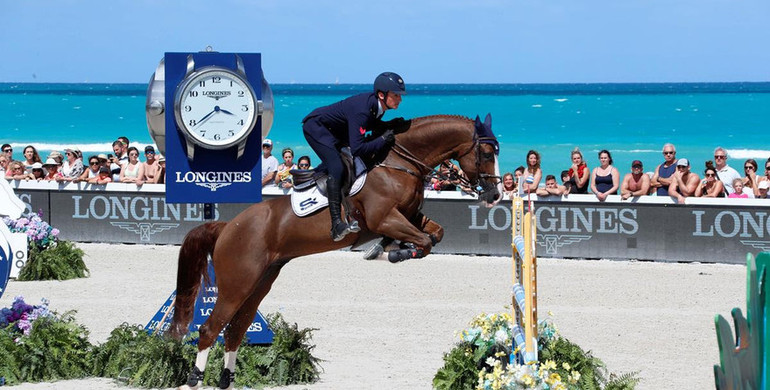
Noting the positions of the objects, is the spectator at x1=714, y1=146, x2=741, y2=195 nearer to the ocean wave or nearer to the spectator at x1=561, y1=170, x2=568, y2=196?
the spectator at x1=561, y1=170, x2=568, y2=196

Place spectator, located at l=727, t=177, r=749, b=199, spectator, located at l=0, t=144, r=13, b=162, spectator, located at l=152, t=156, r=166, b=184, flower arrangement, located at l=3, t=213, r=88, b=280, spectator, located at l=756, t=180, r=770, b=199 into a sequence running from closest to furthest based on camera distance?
flower arrangement, located at l=3, t=213, r=88, b=280, spectator, located at l=756, t=180, r=770, b=199, spectator, located at l=727, t=177, r=749, b=199, spectator, located at l=152, t=156, r=166, b=184, spectator, located at l=0, t=144, r=13, b=162

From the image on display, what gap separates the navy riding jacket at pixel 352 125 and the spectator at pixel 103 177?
9.84 m

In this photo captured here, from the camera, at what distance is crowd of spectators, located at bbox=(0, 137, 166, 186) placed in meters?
16.9

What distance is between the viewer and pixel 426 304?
39.2 feet

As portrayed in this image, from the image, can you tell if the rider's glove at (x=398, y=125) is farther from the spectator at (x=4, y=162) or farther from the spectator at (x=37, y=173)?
the spectator at (x=4, y=162)

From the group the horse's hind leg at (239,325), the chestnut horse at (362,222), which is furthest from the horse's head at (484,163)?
the horse's hind leg at (239,325)

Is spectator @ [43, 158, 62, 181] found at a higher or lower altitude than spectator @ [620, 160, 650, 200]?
higher

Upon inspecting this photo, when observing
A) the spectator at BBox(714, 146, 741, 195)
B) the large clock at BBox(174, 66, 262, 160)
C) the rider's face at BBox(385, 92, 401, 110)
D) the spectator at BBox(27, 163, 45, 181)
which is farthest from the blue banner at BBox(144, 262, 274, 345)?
the spectator at BBox(27, 163, 45, 181)

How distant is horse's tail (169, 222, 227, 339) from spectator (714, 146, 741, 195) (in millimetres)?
9042

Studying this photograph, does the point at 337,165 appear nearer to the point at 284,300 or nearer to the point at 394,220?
the point at 394,220

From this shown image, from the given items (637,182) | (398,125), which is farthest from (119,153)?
(398,125)

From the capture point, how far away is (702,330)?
1041 cm

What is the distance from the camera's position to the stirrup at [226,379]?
7.84 m

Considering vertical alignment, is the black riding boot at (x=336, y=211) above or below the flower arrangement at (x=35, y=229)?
below
